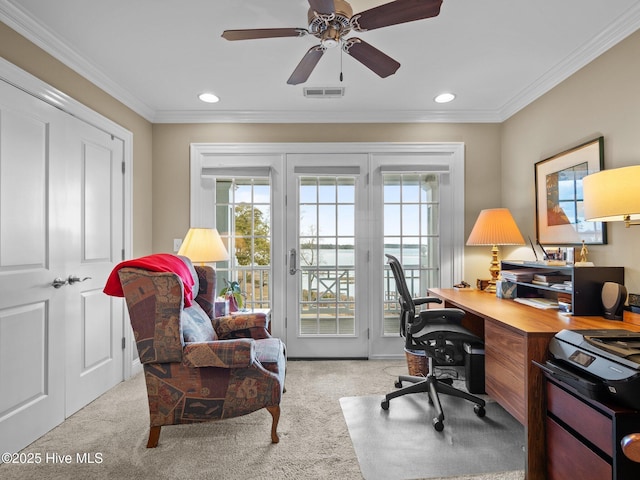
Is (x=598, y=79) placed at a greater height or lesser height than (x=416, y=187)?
greater

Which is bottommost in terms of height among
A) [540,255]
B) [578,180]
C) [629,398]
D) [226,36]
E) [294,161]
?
[629,398]

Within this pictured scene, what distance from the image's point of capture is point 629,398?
1.22 metres

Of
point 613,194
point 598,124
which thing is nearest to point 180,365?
point 613,194

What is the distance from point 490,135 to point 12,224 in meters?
3.94

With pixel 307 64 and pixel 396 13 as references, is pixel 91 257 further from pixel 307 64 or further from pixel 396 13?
pixel 396 13

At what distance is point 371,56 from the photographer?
1.96 m

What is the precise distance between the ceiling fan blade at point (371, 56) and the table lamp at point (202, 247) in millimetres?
1812

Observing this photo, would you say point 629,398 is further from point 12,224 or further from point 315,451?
point 12,224

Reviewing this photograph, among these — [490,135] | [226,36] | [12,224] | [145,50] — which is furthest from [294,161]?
[12,224]

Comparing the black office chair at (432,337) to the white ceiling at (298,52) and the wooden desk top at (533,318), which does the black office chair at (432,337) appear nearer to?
the wooden desk top at (533,318)

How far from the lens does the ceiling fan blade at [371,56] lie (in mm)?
1849

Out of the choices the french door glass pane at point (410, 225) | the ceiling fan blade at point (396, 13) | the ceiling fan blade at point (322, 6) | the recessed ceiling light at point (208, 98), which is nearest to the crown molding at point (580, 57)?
the french door glass pane at point (410, 225)

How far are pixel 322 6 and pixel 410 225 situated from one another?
2412mm

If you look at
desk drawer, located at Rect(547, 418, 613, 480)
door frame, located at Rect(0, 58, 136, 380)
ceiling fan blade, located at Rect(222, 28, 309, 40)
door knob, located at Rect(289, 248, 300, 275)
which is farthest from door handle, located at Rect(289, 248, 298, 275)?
desk drawer, located at Rect(547, 418, 613, 480)
